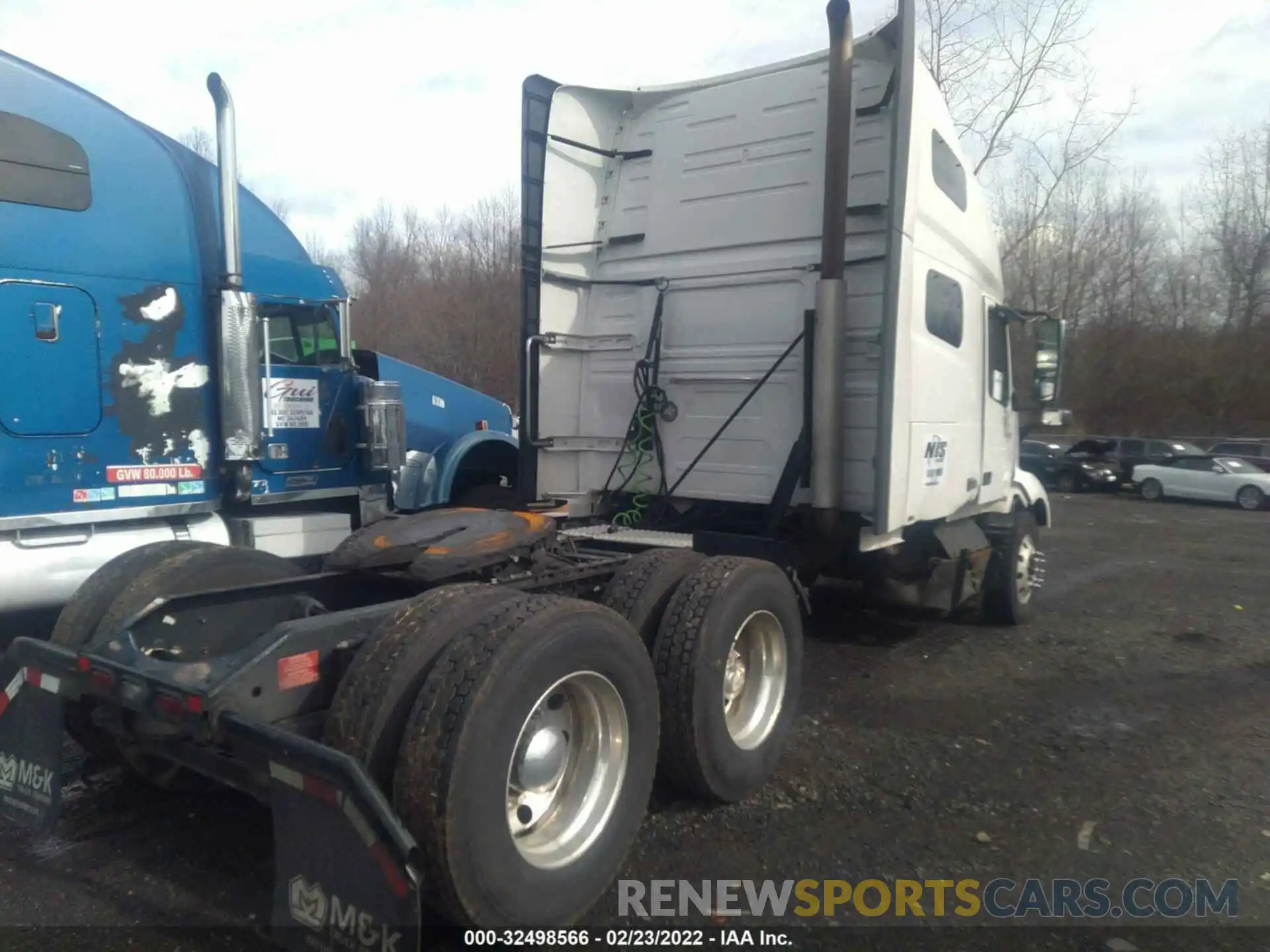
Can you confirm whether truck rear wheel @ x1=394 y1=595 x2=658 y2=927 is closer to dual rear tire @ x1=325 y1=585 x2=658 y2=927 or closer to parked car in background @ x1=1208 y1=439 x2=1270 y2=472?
dual rear tire @ x1=325 y1=585 x2=658 y2=927

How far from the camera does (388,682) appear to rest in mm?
2922

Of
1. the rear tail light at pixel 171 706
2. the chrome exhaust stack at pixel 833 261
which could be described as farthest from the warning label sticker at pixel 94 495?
the chrome exhaust stack at pixel 833 261

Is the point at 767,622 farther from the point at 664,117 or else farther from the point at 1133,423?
the point at 1133,423

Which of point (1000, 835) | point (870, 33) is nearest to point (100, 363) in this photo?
point (870, 33)

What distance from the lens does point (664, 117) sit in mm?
6352

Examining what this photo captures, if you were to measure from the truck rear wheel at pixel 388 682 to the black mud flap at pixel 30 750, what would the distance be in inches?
41.2

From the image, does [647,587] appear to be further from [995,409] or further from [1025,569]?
[1025,569]

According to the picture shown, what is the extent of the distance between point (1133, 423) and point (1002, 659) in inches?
1263

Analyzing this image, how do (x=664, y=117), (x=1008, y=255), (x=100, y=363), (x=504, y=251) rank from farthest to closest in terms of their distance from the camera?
(x=504, y=251) → (x=1008, y=255) → (x=664, y=117) → (x=100, y=363)

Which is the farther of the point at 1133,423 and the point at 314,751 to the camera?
the point at 1133,423

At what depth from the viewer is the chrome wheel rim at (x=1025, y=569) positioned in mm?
7875

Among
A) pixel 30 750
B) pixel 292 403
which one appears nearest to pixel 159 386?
pixel 292 403

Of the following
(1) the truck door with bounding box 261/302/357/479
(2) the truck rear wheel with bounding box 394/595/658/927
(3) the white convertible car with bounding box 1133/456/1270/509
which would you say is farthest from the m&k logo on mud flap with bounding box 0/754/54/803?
(3) the white convertible car with bounding box 1133/456/1270/509

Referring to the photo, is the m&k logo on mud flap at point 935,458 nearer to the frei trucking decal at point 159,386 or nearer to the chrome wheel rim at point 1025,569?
the chrome wheel rim at point 1025,569
